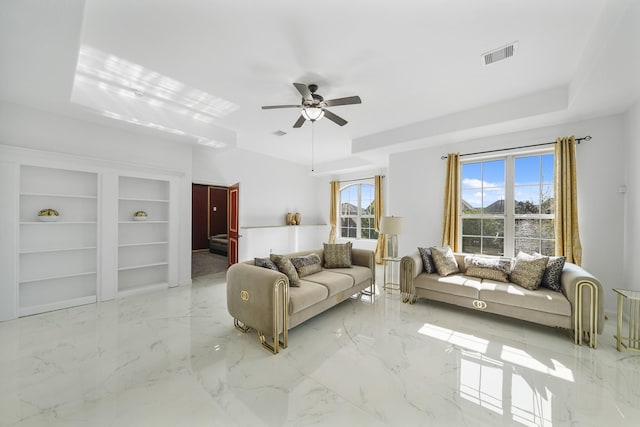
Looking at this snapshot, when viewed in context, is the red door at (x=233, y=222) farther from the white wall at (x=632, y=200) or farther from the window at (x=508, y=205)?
the white wall at (x=632, y=200)

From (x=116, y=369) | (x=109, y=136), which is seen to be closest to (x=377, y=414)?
(x=116, y=369)

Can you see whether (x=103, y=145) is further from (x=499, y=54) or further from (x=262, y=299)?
(x=499, y=54)

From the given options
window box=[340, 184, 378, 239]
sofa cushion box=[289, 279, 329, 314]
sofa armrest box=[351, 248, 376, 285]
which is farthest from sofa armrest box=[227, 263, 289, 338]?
window box=[340, 184, 378, 239]

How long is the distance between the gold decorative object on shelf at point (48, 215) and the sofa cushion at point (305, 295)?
336 cm

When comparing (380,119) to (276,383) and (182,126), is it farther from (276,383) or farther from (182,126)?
(276,383)

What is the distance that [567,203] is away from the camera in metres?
3.45

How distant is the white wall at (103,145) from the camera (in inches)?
125

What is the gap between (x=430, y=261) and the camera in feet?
12.5

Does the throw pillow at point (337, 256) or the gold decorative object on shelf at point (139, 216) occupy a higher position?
the gold decorative object on shelf at point (139, 216)

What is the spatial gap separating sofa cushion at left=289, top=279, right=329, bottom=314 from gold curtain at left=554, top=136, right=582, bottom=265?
132 inches

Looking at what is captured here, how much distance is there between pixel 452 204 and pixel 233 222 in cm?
452

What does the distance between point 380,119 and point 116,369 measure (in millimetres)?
4363

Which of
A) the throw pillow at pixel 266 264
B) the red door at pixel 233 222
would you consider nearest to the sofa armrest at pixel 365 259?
the throw pillow at pixel 266 264

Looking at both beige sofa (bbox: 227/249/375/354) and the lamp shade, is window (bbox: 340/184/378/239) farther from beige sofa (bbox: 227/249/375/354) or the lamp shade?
beige sofa (bbox: 227/249/375/354)
